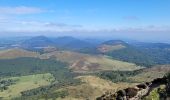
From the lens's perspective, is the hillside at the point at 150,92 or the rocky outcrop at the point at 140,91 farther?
the rocky outcrop at the point at 140,91

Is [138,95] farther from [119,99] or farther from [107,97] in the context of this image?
[107,97]

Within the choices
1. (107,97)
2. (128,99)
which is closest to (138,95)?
(128,99)

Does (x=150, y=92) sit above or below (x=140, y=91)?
above

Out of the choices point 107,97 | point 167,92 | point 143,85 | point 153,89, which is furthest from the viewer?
point 107,97

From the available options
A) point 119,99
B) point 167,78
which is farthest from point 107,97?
point 167,78

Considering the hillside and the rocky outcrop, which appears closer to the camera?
the hillside

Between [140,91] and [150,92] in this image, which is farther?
[140,91]

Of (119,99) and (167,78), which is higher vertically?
(167,78)

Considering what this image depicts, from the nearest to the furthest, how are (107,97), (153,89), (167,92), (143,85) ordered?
(167,92)
(153,89)
(143,85)
(107,97)

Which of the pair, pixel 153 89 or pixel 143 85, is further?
pixel 143 85
